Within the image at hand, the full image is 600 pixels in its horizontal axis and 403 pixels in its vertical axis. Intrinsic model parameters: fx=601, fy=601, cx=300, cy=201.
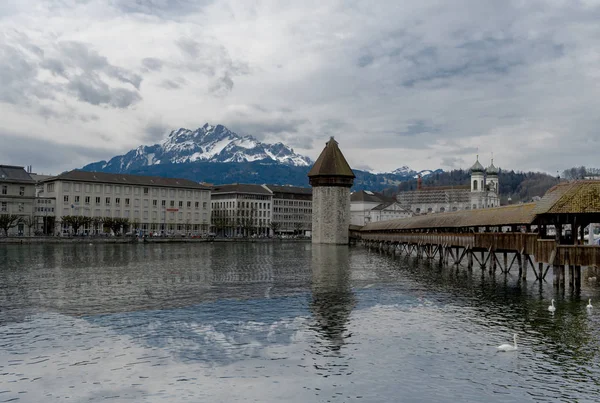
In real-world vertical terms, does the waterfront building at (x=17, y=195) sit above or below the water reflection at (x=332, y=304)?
above

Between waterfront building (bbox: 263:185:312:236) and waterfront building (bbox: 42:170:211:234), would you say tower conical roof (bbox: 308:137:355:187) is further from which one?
waterfront building (bbox: 263:185:312:236)

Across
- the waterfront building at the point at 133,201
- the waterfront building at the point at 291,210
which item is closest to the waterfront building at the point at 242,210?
the waterfront building at the point at 291,210

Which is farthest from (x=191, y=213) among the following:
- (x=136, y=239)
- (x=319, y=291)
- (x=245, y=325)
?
(x=245, y=325)

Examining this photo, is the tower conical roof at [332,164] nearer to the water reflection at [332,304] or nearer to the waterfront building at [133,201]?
the waterfront building at [133,201]

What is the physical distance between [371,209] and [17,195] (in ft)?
340

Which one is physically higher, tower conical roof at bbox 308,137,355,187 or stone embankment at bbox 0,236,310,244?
tower conical roof at bbox 308,137,355,187

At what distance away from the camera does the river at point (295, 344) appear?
1356 cm

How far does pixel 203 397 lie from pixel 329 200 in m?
96.0

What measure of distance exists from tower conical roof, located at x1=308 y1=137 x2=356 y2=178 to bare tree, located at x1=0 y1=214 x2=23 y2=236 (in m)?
51.0

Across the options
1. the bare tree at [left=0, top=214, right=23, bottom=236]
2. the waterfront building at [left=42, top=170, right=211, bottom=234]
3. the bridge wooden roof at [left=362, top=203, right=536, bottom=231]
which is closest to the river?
the bridge wooden roof at [left=362, top=203, right=536, bottom=231]

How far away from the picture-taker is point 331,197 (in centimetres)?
10844

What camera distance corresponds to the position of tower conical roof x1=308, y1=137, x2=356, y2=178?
10825cm

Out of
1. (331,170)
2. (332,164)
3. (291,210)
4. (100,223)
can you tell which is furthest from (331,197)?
(291,210)

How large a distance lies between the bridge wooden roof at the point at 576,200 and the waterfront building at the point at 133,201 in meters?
99.0
